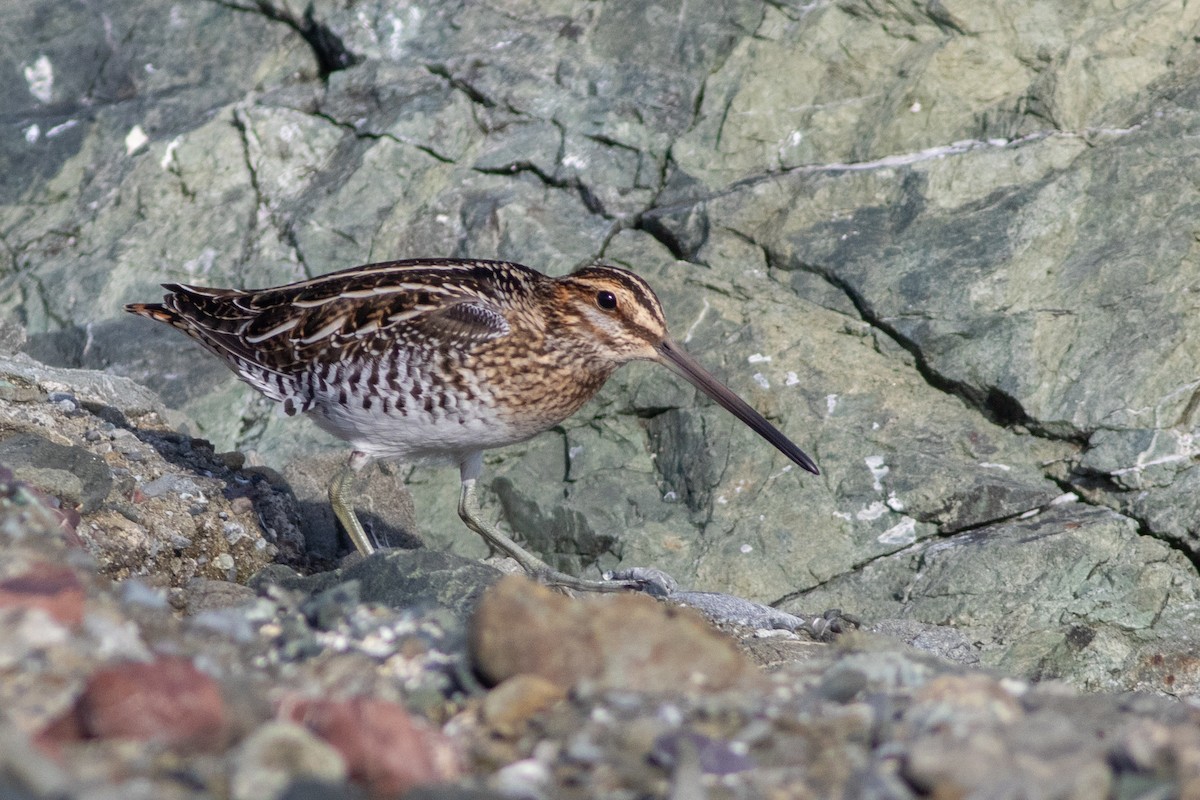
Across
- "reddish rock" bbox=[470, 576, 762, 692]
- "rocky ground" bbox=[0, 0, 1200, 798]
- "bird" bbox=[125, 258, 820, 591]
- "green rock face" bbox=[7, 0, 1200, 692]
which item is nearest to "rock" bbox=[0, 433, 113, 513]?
"rocky ground" bbox=[0, 0, 1200, 798]

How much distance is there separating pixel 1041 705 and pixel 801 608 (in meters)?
2.69

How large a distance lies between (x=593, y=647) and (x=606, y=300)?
2.72 m

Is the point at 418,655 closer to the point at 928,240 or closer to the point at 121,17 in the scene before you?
the point at 928,240

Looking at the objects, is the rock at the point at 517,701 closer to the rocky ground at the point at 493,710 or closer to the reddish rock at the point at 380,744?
the rocky ground at the point at 493,710

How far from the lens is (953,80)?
6867 mm

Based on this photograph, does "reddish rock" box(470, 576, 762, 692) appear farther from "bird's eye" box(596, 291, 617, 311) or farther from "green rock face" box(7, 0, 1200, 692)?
"green rock face" box(7, 0, 1200, 692)

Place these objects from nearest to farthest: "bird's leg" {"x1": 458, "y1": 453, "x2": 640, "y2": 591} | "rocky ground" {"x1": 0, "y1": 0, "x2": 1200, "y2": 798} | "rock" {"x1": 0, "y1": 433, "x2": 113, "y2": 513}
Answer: "rocky ground" {"x1": 0, "y1": 0, "x2": 1200, "y2": 798} < "rock" {"x1": 0, "y1": 433, "x2": 113, "y2": 513} < "bird's leg" {"x1": 458, "y1": 453, "x2": 640, "y2": 591}

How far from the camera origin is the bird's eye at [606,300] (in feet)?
18.4

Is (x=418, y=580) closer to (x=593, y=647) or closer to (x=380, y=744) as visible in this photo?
(x=593, y=647)

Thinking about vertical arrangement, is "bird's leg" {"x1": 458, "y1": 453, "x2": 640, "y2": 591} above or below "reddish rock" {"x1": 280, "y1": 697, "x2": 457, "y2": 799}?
below

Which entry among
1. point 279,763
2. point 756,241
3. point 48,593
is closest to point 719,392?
point 756,241

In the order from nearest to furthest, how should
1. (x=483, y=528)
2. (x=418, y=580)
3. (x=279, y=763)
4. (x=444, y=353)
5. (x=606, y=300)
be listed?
(x=279, y=763) < (x=418, y=580) < (x=444, y=353) < (x=606, y=300) < (x=483, y=528)

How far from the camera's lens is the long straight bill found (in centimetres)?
566

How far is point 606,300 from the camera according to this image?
5629mm
